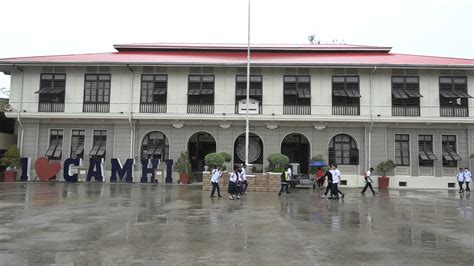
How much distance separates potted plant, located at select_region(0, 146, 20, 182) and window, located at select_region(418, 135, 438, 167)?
26.9 metres

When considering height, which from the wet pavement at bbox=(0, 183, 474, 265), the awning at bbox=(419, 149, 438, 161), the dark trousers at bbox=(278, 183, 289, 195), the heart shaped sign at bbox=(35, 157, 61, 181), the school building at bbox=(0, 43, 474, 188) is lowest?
the wet pavement at bbox=(0, 183, 474, 265)

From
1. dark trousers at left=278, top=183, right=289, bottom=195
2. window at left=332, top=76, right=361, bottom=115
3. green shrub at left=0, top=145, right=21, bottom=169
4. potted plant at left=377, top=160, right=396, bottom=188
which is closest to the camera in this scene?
dark trousers at left=278, top=183, right=289, bottom=195

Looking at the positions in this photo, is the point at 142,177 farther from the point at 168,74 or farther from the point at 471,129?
the point at 471,129

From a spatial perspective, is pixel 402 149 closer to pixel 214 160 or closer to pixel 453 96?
pixel 453 96

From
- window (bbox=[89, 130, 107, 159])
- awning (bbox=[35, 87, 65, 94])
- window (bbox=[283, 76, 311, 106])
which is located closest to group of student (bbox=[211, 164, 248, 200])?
window (bbox=[283, 76, 311, 106])

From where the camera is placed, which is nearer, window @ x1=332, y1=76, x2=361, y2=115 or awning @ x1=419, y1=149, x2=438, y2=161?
awning @ x1=419, y1=149, x2=438, y2=161

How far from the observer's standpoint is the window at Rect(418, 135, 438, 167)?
26.4 meters

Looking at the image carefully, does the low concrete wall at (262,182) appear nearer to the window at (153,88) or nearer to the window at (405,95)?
the window at (153,88)

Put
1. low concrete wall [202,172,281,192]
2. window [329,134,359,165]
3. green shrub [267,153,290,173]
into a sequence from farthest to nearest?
window [329,134,359,165], green shrub [267,153,290,173], low concrete wall [202,172,281,192]

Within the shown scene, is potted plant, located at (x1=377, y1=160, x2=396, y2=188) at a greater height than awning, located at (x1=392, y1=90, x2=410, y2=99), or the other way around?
awning, located at (x1=392, y1=90, x2=410, y2=99)

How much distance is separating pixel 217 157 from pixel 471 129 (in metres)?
17.5

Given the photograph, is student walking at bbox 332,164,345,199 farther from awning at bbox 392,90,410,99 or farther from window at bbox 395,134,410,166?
awning at bbox 392,90,410,99

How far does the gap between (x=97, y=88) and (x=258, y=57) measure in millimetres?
11605

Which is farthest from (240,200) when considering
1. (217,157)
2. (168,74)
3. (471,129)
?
(471,129)
